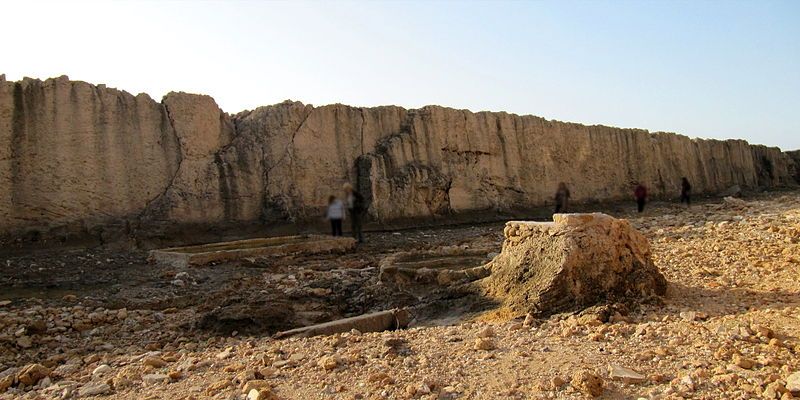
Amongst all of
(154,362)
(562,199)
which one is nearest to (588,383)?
(154,362)

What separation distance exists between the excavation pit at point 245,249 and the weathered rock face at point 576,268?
4882 millimetres

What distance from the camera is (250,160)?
12125 mm

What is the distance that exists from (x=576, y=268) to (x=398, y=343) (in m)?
1.63

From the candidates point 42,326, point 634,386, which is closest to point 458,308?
point 634,386

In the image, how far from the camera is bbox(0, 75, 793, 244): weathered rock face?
10.0m

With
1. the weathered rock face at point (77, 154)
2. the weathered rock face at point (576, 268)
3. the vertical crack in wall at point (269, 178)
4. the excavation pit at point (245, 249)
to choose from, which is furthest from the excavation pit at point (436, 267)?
the weathered rock face at point (77, 154)

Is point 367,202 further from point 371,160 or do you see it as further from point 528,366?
point 528,366

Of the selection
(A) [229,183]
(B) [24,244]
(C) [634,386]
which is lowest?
(C) [634,386]

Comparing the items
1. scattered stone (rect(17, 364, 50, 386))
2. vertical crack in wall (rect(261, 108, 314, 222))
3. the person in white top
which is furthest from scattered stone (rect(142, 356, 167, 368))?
vertical crack in wall (rect(261, 108, 314, 222))

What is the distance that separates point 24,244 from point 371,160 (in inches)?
274

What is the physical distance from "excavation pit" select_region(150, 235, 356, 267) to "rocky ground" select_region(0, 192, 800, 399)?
1377mm

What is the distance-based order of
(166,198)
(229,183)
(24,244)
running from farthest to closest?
(229,183) < (166,198) < (24,244)

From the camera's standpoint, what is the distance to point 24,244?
376 inches

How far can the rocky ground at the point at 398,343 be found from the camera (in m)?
2.97
